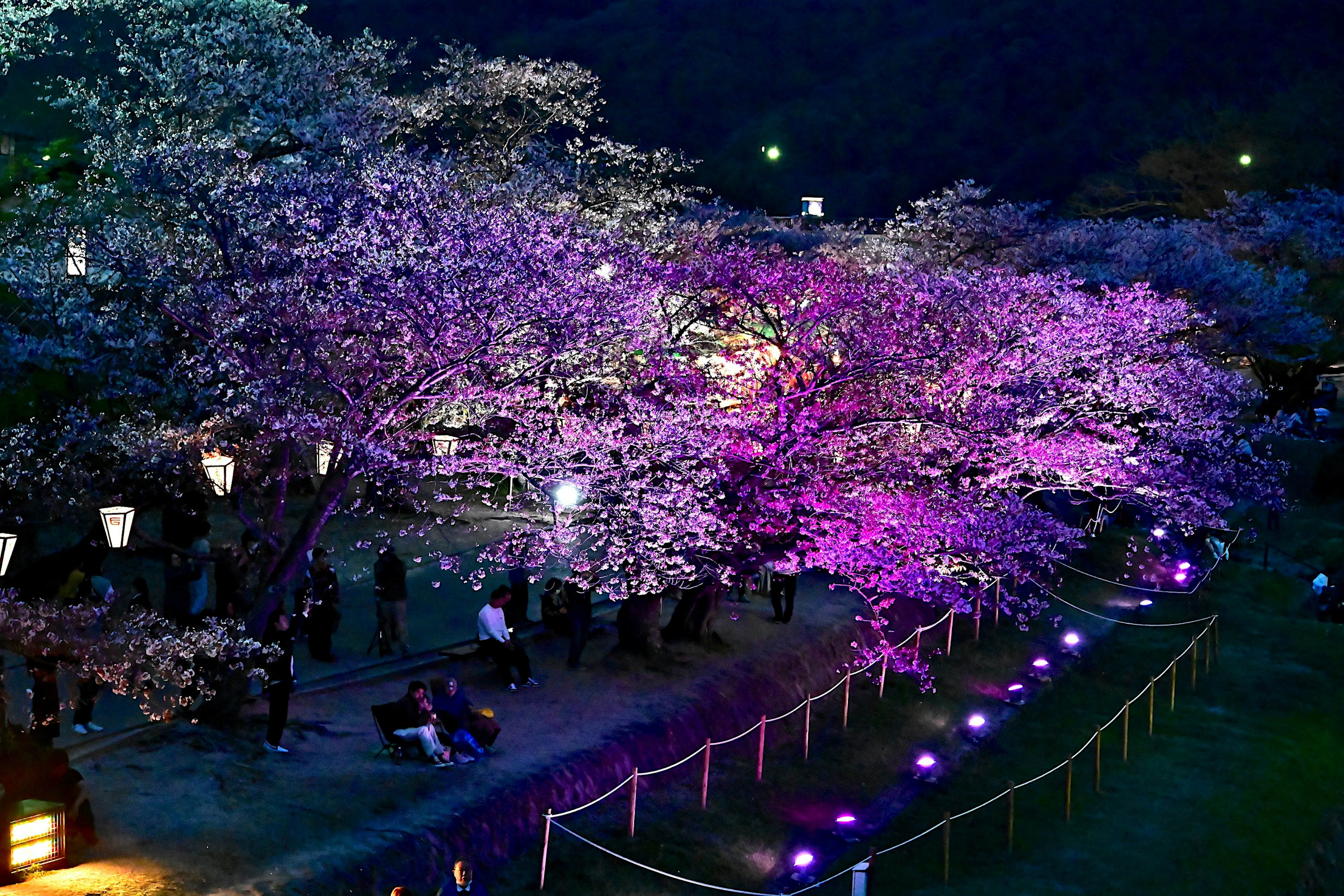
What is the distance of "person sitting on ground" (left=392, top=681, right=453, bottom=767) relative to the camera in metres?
12.4

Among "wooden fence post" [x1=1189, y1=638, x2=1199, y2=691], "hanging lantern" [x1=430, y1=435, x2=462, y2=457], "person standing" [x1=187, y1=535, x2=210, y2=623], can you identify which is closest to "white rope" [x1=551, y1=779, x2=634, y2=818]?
"hanging lantern" [x1=430, y1=435, x2=462, y2=457]

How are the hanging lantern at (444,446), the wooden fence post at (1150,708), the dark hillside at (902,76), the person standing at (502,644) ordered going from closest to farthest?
1. the hanging lantern at (444,446)
2. the person standing at (502,644)
3. the wooden fence post at (1150,708)
4. the dark hillside at (902,76)

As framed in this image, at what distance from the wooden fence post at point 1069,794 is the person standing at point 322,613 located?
29.6 feet

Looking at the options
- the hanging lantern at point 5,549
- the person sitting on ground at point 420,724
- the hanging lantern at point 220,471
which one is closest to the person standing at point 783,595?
the person sitting on ground at point 420,724

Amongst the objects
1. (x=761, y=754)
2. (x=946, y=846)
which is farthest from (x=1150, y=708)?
(x=761, y=754)

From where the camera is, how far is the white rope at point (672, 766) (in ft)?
44.1

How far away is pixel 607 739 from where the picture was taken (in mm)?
14039

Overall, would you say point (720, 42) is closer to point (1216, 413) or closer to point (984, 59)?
point (984, 59)

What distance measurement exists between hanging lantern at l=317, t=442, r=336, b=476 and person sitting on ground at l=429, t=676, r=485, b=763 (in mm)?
2488

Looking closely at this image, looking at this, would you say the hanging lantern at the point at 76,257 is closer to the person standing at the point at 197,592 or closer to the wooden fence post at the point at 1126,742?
the person standing at the point at 197,592

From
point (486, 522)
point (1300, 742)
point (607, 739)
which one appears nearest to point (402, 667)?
point (607, 739)

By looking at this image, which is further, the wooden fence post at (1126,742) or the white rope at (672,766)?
the wooden fence post at (1126,742)

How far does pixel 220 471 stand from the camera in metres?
11.9

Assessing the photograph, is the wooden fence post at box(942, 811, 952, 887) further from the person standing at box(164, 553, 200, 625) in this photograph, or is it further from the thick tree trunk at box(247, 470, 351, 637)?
the person standing at box(164, 553, 200, 625)
